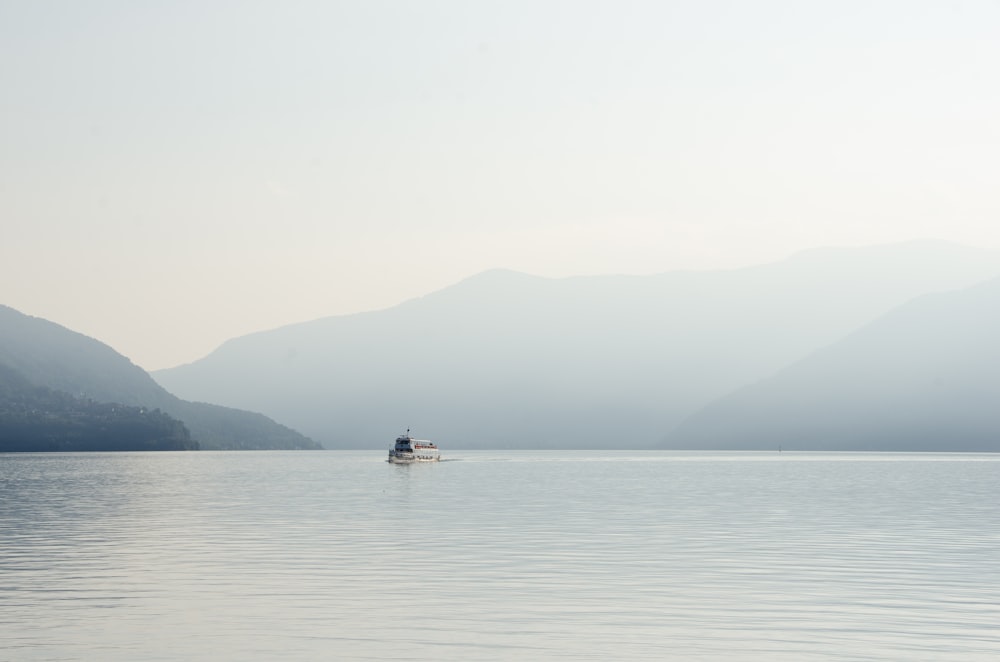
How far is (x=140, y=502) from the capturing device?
371 ft

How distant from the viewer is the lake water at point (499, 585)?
33844 millimetres

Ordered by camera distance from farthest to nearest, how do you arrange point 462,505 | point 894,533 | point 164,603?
point 462,505
point 894,533
point 164,603

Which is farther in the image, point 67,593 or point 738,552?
point 738,552

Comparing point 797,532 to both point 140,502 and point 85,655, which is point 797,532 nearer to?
point 85,655

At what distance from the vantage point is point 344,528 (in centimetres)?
7812

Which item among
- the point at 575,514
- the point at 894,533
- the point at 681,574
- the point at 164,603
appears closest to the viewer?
the point at 164,603

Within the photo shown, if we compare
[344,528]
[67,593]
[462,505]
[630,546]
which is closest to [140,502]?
[462,505]

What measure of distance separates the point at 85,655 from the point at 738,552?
37.2 metres

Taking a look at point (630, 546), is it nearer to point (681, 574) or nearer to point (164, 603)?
point (681, 574)

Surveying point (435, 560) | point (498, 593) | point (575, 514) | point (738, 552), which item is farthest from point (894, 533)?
point (498, 593)

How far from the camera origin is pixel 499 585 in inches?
1847

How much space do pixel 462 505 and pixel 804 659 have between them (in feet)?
258

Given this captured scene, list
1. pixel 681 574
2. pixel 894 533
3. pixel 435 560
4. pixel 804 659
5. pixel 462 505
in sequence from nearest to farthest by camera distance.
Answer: pixel 804 659, pixel 681 574, pixel 435 560, pixel 894 533, pixel 462 505

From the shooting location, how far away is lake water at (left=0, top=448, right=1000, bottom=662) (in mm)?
33844
